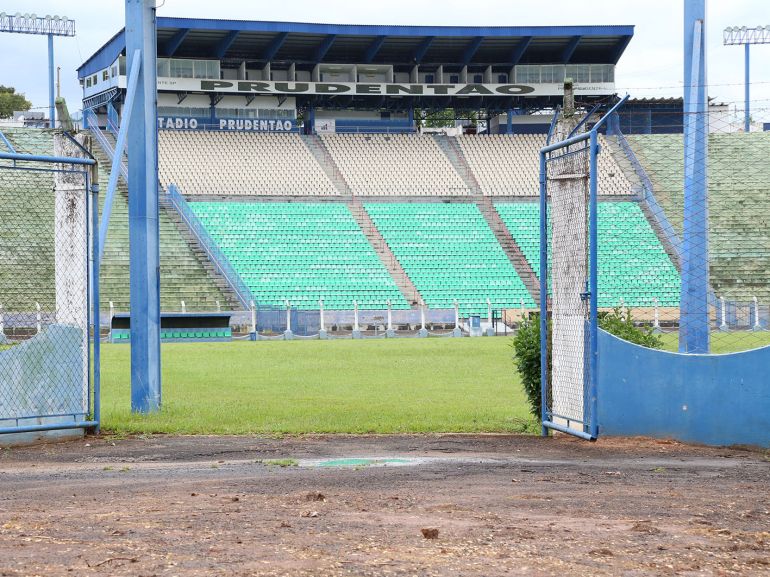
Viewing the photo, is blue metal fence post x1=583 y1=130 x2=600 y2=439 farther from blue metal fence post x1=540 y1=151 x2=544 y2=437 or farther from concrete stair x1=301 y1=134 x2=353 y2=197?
concrete stair x1=301 y1=134 x2=353 y2=197

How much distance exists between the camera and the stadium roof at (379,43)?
4662 cm

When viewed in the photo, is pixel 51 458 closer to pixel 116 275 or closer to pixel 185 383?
pixel 185 383

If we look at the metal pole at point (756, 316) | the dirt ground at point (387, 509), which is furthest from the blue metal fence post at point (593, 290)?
the metal pole at point (756, 316)

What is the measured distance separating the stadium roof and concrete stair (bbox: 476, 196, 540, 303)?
830 cm

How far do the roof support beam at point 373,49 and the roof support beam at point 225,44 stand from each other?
609 centimetres

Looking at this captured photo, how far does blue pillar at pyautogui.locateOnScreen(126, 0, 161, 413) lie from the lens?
1295 cm

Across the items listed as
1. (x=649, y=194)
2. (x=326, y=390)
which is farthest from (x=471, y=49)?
(x=326, y=390)

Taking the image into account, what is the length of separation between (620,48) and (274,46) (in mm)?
16165

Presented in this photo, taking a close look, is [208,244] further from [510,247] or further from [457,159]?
[457,159]

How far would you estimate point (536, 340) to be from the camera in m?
11.7

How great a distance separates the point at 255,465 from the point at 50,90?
143 ft

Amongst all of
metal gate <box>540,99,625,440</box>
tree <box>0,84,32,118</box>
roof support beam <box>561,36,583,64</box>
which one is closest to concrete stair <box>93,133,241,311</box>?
roof support beam <box>561,36,583,64</box>

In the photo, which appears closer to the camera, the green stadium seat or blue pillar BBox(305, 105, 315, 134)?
the green stadium seat

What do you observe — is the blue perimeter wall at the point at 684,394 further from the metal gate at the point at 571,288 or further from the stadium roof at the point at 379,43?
the stadium roof at the point at 379,43
